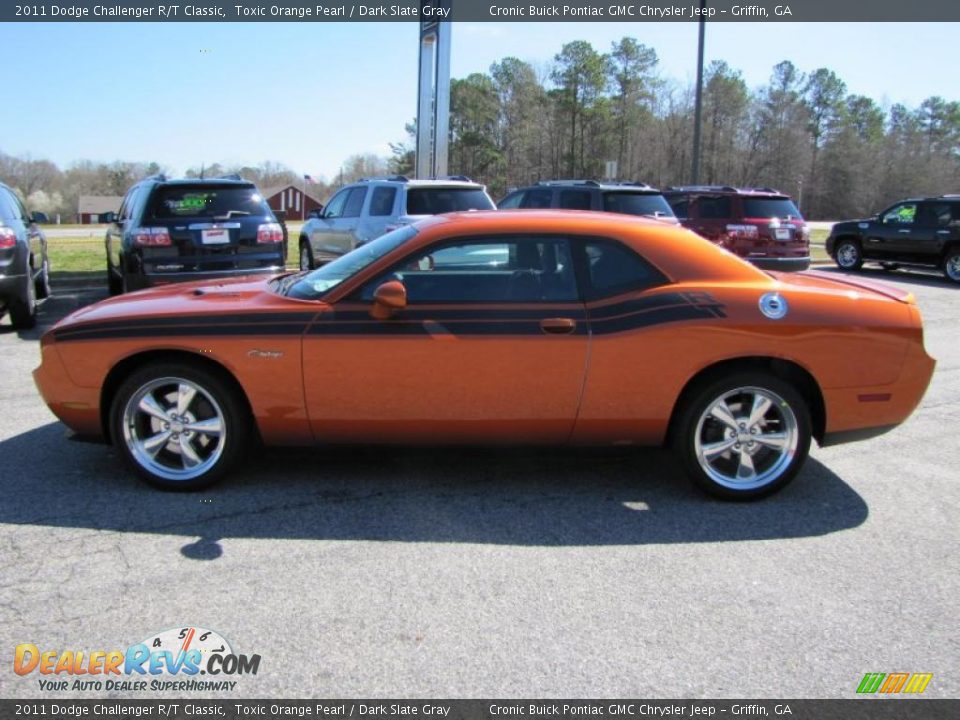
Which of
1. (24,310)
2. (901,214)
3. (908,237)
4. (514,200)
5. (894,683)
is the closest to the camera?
(894,683)

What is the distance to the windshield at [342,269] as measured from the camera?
430 cm

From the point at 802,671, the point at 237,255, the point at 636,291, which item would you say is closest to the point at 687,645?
the point at 802,671

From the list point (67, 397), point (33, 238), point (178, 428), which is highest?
point (33, 238)

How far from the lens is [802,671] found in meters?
2.73

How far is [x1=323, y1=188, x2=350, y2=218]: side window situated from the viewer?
13.1 metres

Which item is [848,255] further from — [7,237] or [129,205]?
[7,237]

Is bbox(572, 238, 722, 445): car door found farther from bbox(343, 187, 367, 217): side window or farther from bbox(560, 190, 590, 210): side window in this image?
bbox(343, 187, 367, 217): side window

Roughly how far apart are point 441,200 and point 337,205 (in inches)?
113

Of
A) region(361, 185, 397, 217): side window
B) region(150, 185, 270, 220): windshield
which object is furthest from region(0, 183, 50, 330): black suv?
region(361, 185, 397, 217): side window

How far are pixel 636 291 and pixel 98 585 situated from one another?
2910 millimetres

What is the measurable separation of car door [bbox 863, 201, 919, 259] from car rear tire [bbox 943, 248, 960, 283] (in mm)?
848

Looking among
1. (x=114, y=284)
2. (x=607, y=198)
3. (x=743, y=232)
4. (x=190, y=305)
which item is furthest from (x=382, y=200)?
(x=190, y=305)

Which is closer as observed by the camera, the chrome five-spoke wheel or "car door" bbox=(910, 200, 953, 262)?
the chrome five-spoke wheel

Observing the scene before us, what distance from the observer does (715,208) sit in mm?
14086
